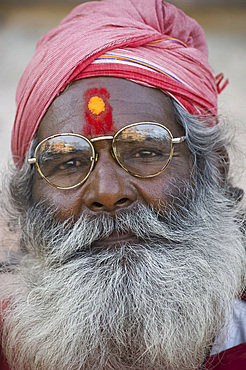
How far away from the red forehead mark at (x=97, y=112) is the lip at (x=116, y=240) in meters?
0.46

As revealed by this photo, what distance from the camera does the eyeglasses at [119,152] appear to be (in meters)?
1.84

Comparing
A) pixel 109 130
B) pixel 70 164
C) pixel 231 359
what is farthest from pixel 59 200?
pixel 231 359

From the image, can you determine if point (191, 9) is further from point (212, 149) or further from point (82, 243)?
point (82, 243)

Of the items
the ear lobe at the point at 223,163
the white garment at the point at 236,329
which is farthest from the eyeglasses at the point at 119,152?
the white garment at the point at 236,329

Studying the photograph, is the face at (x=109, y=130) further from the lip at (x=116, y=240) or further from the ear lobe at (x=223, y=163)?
the ear lobe at (x=223, y=163)

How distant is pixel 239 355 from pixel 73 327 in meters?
0.73

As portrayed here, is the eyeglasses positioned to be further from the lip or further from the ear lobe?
the ear lobe

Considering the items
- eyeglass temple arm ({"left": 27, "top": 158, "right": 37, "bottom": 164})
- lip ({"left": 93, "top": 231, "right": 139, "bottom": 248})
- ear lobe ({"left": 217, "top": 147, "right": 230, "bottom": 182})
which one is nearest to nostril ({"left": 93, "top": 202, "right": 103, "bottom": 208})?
lip ({"left": 93, "top": 231, "right": 139, "bottom": 248})

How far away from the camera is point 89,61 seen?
6.24ft

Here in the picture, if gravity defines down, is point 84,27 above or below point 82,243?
above

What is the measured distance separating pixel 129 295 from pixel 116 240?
238 mm

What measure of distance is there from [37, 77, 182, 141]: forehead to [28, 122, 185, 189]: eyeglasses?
0.15 feet

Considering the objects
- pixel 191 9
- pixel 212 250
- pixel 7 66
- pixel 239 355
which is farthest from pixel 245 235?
pixel 7 66

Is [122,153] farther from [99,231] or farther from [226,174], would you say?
[226,174]
